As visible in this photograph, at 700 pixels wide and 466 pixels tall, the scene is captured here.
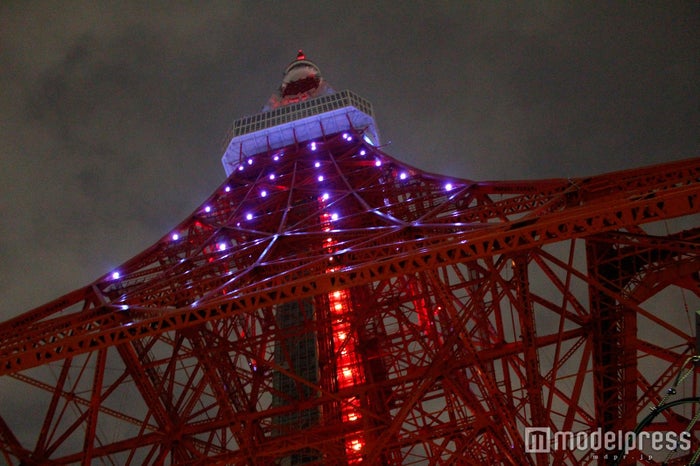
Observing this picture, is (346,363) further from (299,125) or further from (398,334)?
(299,125)

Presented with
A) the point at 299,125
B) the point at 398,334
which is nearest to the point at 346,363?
the point at 398,334

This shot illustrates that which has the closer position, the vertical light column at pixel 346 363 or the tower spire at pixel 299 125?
the vertical light column at pixel 346 363

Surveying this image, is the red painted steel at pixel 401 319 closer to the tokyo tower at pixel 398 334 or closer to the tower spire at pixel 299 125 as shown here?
the tokyo tower at pixel 398 334

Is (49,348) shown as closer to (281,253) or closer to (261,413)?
(261,413)

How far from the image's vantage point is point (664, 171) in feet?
34.7

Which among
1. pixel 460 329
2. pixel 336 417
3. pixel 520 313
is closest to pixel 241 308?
pixel 460 329

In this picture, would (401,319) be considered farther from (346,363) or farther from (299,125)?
(299,125)

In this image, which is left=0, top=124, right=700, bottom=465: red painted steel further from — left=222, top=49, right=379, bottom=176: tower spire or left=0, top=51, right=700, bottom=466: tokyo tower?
left=222, top=49, right=379, bottom=176: tower spire

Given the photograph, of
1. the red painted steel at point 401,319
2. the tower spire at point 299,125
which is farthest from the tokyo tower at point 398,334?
the tower spire at point 299,125

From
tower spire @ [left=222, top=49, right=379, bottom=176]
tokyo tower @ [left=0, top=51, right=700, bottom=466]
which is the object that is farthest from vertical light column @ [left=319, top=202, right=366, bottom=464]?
tower spire @ [left=222, top=49, right=379, bottom=176]

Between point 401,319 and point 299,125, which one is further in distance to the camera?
point 299,125

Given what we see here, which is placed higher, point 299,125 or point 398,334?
point 299,125

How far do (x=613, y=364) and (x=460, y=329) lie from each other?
159 inches

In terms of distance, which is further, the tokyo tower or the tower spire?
the tower spire
